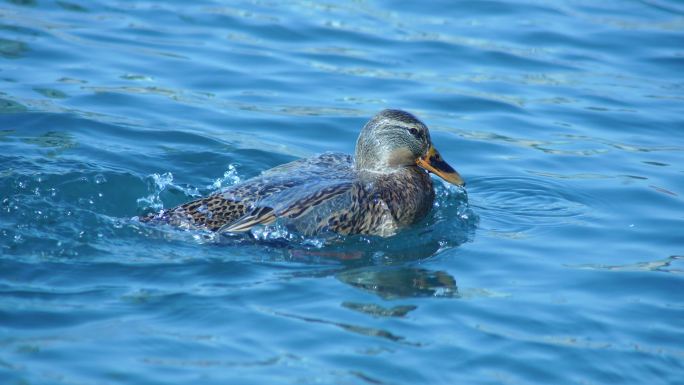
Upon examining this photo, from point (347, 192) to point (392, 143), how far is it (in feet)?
2.49

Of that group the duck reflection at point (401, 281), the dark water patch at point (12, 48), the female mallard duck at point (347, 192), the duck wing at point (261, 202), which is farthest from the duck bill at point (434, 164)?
the dark water patch at point (12, 48)

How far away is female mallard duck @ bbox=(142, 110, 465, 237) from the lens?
786 centimetres

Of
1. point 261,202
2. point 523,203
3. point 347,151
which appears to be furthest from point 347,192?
point 347,151

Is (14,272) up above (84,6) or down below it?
below

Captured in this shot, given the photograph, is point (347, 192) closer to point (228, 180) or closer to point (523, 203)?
point (228, 180)

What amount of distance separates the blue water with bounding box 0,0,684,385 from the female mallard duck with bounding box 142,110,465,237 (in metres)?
0.19

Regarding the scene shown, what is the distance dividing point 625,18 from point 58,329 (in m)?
10.6

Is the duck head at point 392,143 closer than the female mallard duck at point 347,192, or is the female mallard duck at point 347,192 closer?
the female mallard duck at point 347,192

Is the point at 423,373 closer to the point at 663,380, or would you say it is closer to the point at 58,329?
the point at 663,380

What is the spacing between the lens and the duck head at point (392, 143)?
28.1ft

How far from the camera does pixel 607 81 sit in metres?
12.4

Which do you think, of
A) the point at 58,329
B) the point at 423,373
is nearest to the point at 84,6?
the point at 58,329

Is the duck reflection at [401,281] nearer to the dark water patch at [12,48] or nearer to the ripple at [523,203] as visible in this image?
the ripple at [523,203]

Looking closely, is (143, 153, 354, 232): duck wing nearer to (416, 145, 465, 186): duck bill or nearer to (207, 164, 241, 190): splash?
(416, 145, 465, 186): duck bill
